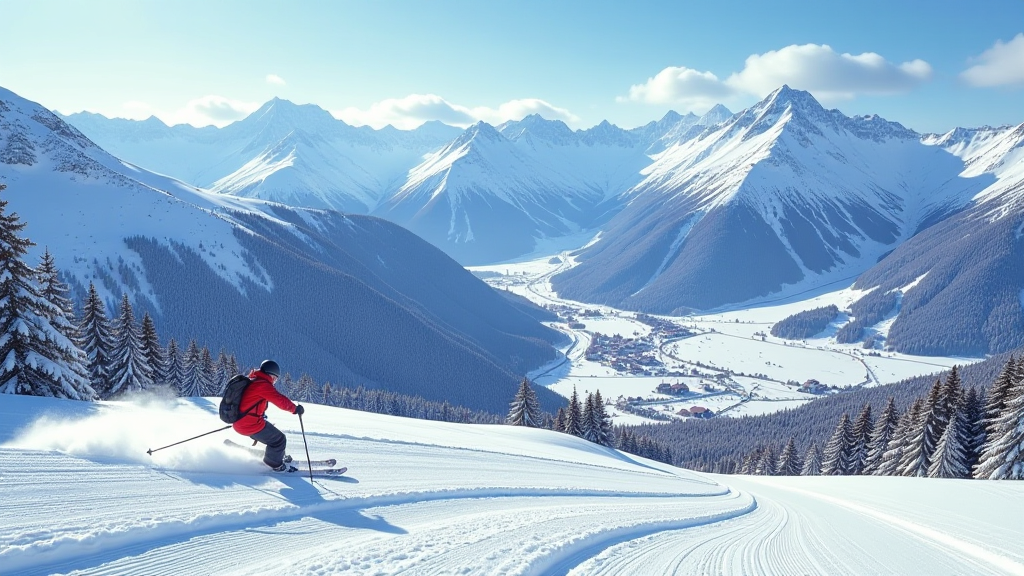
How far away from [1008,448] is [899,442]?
10632 mm

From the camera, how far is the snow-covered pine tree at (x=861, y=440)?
3997cm

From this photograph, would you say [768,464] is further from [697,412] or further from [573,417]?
[697,412]

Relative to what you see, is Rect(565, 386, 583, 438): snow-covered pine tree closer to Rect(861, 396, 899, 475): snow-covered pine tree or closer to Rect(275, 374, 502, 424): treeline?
Rect(275, 374, 502, 424): treeline

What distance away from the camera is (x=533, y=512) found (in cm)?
712

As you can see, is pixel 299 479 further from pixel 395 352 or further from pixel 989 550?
pixel 395 352

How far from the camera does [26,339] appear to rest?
14523 millimetres

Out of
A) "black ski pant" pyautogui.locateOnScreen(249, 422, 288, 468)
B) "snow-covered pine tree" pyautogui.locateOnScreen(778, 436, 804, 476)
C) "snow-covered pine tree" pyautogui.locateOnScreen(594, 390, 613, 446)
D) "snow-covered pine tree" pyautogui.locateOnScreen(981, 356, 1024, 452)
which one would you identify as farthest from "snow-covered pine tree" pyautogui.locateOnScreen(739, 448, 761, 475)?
"black ski pant" pyautogui.locateOnScreen(249, 422, 288, 468)

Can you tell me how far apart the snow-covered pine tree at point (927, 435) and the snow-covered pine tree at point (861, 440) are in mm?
9465

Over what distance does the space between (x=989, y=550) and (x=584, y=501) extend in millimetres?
6227

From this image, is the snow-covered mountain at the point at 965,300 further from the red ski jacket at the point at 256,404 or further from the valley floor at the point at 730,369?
the red ski jacket at the point at 256,404

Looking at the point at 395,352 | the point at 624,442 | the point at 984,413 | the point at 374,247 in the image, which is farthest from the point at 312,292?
the point at 984,413

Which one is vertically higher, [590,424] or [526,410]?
[526,410]

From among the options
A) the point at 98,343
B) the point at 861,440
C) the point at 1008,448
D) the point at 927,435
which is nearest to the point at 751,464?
the point at 861,440

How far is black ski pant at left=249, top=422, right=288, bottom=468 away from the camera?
7070mm
